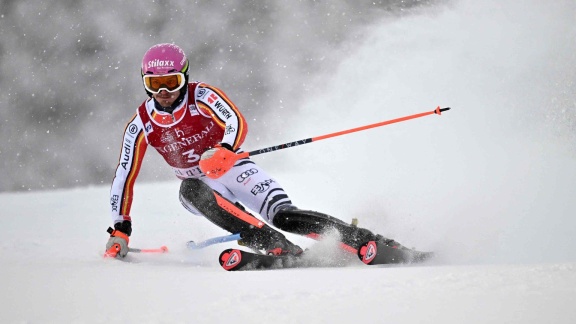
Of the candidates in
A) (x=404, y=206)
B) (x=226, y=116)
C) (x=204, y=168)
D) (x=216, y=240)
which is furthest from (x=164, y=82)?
(x=404, y=206)

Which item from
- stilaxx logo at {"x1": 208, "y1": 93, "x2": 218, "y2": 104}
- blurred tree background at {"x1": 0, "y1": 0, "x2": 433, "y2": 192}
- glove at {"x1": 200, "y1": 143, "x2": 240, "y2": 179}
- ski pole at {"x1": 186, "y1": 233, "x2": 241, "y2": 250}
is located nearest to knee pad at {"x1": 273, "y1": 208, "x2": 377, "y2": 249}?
ski pole at {"x1": 186, "y1": 233, "x2": 241, "y2": 250}

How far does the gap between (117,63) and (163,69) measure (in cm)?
1095

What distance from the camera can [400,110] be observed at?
12039 millimetres

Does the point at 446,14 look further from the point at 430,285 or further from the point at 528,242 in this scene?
the point at 430,285

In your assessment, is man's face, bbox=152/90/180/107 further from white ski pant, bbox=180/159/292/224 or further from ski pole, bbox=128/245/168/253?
ski pole, bbox=128/245/168/253

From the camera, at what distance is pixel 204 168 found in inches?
155

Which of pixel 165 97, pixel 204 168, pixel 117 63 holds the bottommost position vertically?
pixel 204 168

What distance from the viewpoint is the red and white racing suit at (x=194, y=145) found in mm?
4402

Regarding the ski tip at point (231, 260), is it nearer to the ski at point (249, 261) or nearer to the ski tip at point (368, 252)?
the ski at point (249, 261)

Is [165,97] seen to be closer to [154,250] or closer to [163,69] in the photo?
[163,69]

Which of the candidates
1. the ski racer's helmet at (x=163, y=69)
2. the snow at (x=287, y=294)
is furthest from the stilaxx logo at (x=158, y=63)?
the snow at (x=287, y=294)

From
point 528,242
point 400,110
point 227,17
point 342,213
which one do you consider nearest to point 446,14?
point 400,110

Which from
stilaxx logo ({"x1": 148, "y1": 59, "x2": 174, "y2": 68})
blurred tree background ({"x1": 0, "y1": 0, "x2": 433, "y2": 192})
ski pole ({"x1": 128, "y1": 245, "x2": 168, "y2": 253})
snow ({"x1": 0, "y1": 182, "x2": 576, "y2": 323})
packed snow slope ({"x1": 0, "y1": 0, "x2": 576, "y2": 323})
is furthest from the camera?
blurred tree background ({"x1": 0, "y1": 0, "x2": 433, "y2": 192})

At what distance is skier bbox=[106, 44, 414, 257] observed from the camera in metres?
4.12
